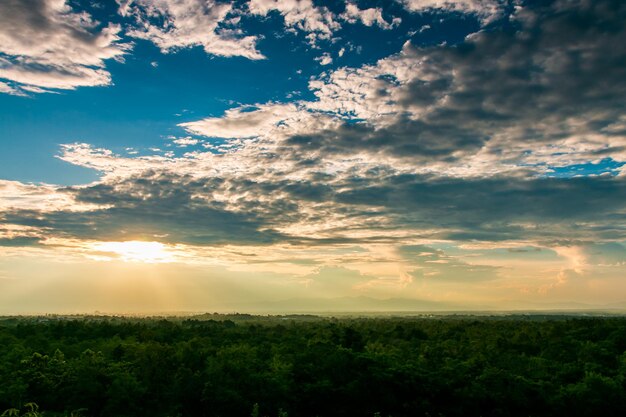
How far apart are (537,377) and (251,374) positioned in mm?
36071

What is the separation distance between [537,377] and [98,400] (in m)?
53.0

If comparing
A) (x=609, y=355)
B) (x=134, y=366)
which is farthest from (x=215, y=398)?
(x=609, y=355)

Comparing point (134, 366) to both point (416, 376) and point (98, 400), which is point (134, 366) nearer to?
point (98, 400)

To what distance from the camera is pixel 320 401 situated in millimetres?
58750

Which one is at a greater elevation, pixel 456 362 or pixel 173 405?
pixel 456 362

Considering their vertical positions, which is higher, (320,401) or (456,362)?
(456,362)

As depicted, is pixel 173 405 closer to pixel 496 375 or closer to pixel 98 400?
pixel 98 400

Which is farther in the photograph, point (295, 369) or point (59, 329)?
point (59, 329)

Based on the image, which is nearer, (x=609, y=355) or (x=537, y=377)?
(x=537, y=377)

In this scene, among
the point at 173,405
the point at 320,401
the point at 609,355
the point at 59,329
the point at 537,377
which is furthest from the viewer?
the point at 59,329

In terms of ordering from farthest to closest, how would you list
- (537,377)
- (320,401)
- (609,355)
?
(609,355)
(537,377)
(320,401)

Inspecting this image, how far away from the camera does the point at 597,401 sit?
55.1 meters

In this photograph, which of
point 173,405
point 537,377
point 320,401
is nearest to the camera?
point 173,405

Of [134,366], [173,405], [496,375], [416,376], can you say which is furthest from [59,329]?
[496,375]
